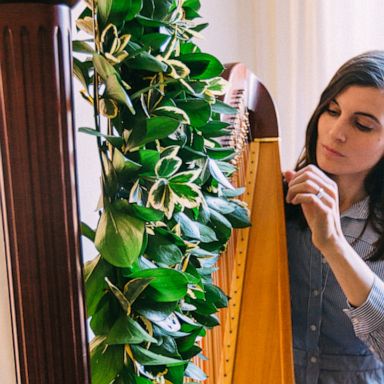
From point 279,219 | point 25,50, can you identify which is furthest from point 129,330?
point 279,219

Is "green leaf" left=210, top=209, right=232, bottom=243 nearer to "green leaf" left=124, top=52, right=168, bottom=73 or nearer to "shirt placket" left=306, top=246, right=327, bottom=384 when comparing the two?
"green leaf" left=124, top=52, right=168, bottom=73

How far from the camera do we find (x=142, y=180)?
563 millimetres

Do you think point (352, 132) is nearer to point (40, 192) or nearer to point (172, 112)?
point (172, 112)

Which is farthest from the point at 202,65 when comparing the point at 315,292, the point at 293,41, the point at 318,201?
the point at 293,41

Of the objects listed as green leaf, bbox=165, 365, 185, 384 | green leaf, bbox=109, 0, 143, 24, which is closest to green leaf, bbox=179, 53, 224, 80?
green leaf, bbox=109, 0, 143, 24


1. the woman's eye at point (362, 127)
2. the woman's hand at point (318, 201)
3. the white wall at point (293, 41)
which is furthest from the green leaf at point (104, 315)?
the white wall at point (293, 41)

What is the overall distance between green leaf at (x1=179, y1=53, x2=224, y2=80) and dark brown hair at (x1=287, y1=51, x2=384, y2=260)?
27.3 inches

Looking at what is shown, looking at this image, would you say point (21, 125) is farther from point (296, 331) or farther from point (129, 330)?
point (296, 331)

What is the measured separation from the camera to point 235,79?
102 cm

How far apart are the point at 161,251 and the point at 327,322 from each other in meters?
0.89

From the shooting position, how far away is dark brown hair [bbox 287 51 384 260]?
128 centimetres

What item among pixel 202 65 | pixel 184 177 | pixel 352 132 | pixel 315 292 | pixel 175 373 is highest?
pixel 202 65

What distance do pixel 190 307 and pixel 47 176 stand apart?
0.32 m

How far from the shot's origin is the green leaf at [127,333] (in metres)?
0.54
